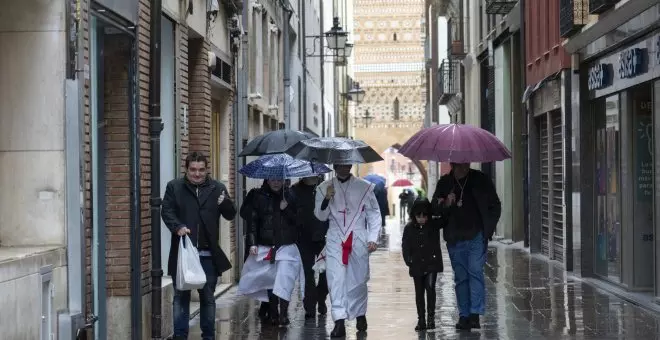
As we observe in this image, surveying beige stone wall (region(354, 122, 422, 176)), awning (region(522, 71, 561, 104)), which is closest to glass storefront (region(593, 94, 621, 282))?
awning (region(522, 71, 561, 104))

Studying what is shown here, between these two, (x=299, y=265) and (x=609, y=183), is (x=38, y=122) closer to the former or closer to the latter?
(x=299, y=265)

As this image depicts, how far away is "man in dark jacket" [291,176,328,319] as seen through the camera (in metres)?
13.6

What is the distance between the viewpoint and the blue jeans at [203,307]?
1094 centimetres

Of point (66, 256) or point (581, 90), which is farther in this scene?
point (581, 90)

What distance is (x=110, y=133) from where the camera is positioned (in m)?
11.2

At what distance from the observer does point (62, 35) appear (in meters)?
8.83

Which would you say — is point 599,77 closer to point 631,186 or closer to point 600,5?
point 600,5

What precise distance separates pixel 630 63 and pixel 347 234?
5.35 meters

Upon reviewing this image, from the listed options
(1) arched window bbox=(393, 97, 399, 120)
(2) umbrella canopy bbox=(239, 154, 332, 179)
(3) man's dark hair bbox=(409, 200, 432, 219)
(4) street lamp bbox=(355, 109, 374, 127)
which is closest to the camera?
(3) man's dark hair bbox=(409, 200, 432, 219)

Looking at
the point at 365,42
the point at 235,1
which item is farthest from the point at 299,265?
the point at 365,42

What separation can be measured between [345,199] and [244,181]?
787cm

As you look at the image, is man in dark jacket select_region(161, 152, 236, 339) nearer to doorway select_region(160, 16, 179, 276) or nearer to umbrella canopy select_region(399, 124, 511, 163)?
umbrella canopy select_region(399, 124, 511, 163)

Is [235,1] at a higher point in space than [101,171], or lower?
higher

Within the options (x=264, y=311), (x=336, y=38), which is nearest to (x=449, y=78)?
(x=336, y=38)
